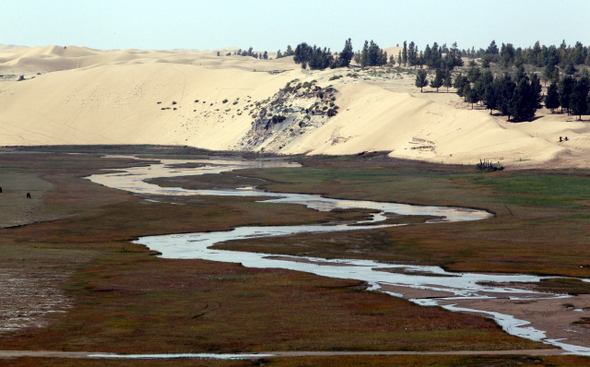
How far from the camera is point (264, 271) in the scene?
3303 cm

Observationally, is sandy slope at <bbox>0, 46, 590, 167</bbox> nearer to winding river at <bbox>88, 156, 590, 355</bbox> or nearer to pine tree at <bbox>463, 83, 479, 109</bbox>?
pine tree at <bbox>463, 83, 479, 109</bbox>

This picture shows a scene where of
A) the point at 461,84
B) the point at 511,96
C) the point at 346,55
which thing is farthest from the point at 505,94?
the point at 346,55

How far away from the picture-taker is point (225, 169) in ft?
337

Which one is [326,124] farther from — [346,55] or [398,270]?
[398,270]

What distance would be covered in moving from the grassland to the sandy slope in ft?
90.0

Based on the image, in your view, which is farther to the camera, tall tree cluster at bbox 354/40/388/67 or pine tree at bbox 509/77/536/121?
tall tree cluster at bbox 354/40/388/67

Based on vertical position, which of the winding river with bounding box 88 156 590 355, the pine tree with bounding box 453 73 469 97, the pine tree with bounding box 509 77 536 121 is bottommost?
the winding river with bounding box 88 156 590 355

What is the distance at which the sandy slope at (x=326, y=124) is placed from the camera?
9850cm

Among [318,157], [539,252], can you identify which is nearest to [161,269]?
[539,252]

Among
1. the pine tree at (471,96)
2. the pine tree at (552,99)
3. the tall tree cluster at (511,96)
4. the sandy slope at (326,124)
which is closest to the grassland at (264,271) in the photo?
the sandy slope at (326,124)

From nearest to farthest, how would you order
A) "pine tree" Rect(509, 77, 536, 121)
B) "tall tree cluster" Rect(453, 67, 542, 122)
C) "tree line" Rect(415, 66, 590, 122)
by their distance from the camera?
"tree line" Rect(415, 66, 590, 122) < "pine tree" Rect(509, 77, 536, 121) < "tall tree cluster" Rect(453, 67, 542, 122)

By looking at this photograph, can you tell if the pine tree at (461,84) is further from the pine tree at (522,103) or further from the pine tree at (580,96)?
the pine tree at (580,96)

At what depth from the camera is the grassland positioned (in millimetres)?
21609

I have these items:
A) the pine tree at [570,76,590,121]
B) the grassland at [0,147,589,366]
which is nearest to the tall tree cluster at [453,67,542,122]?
the pine tree at [570,76,590,121]
